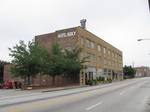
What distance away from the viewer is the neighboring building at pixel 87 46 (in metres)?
68.3

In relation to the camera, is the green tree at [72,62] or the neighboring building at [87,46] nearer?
the green tree at [72,62]

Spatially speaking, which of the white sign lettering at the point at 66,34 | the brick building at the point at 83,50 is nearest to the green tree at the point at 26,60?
the brick building at the point at 83,50

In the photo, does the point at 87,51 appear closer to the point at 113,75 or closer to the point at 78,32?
the point at 78,32

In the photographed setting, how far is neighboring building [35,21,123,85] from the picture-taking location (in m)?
68.3

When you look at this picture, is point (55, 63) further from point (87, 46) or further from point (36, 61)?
point (87, 46)

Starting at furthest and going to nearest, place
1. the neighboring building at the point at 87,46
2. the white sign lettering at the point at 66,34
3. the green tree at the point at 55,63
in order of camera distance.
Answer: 1. the white sign lettering at the point at 66,34
2. the neighboring building at the point at 87,46
3. the green tree at the point at 55,63

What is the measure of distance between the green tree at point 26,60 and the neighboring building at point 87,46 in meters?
13.3

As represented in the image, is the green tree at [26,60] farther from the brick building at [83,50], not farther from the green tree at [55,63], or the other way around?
the brick building at [83,50]

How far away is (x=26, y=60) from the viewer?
148 feet

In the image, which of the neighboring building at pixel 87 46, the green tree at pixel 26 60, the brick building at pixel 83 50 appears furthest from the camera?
the neighboring building at pixel 87 46

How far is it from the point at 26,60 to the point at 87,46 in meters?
30.6

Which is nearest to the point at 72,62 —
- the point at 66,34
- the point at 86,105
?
the point at 66,34

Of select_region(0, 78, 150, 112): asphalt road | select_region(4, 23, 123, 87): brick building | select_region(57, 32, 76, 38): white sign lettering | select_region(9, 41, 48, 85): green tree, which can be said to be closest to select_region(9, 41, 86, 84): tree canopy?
select_region(9, 41, 48, 85): green tree

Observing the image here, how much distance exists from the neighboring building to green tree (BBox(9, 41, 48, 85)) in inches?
524
